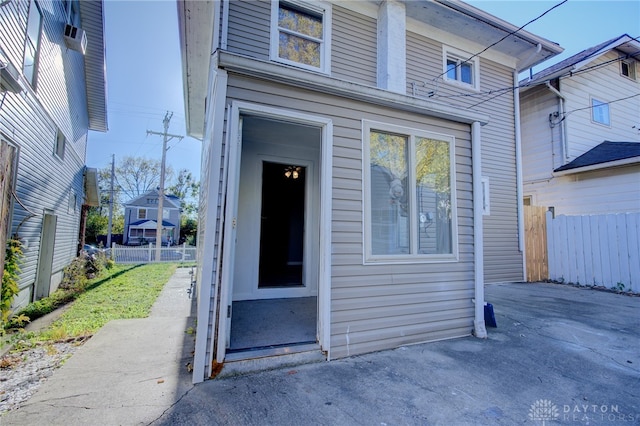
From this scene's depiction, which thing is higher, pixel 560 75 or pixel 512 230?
pixel 560 75

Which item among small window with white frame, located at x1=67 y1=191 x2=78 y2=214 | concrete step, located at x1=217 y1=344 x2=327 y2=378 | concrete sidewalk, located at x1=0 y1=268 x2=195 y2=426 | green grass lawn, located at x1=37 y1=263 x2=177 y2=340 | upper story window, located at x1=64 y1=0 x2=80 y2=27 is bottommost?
green grass lawn, located at x1=37 y1=263 x2=177 y2=340

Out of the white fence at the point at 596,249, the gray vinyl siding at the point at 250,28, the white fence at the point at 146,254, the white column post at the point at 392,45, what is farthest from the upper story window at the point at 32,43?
the white fence at the point at 596,249

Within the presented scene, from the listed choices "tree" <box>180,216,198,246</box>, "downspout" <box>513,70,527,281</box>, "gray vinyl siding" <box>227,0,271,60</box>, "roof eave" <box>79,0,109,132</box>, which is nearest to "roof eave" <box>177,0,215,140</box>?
"gray vinyl siding" <box>227,0,271,60</box>

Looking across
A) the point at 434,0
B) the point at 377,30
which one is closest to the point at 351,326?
the point at 377,30


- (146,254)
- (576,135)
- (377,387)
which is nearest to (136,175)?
(146,254)

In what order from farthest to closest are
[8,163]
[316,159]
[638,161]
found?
[638,161]
[316,159]
[8,163]

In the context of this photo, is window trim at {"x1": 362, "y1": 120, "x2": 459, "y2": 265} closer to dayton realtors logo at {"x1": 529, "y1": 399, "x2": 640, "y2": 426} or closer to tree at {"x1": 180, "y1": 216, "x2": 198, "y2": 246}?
dayton realtors logo at {"x1": 529, "y1": 399, "x2": 640, "y2": 426}

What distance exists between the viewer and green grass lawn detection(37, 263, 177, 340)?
3.82m

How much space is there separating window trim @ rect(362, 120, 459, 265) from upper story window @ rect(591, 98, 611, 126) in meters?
9.00

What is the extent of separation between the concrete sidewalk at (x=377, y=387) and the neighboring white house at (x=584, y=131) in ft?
18.3

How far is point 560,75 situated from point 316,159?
26.4 feet

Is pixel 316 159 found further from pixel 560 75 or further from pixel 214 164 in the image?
pixel 560 75

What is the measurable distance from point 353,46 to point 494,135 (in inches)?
166

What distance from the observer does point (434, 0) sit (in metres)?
5.93
